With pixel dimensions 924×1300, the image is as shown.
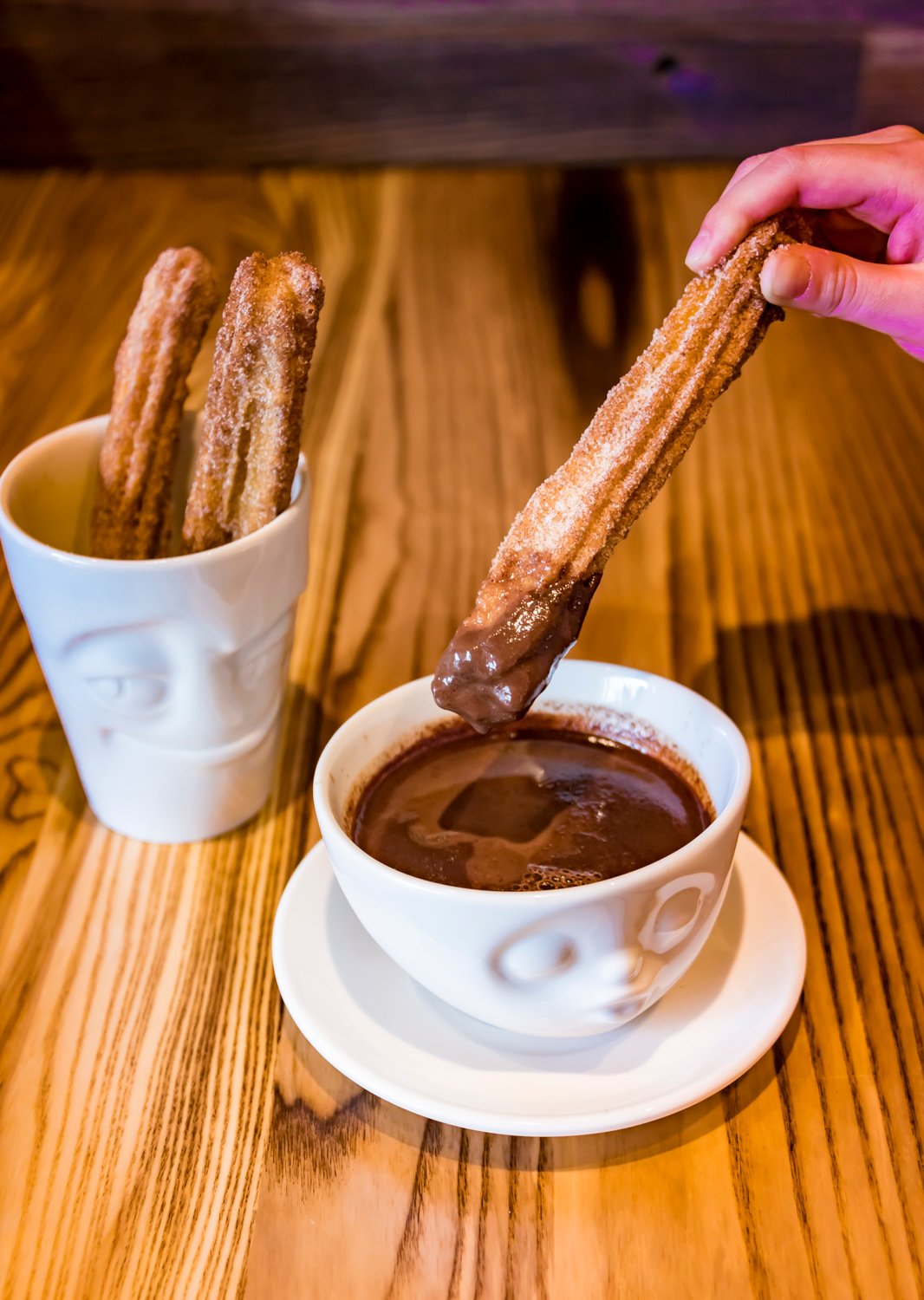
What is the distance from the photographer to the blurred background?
5.94ft

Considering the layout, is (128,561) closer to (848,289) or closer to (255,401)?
(255,401)

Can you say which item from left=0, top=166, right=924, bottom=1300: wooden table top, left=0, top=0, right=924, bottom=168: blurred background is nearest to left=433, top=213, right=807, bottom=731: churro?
left=0, top=166, right=924, bottom=1300: wooden table top

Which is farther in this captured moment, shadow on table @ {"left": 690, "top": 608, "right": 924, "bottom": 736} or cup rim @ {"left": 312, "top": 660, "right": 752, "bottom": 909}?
shadow on table @ {"left": 690, "top": 608, "right": 924, "bottom": 736}

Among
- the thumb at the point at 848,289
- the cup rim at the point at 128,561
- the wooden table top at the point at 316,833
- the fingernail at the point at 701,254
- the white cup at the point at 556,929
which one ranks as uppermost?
the fingernail at the point at 701,254

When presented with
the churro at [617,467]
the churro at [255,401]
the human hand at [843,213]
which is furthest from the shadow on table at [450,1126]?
the human hand at [843,213]

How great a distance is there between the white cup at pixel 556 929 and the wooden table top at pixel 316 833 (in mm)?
69

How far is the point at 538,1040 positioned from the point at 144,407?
488mm

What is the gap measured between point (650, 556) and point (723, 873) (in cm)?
55

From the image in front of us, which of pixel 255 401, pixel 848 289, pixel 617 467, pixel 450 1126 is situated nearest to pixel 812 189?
pixel 848 289

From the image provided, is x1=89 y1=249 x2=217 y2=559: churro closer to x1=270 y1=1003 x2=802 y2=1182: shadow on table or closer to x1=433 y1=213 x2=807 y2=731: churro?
x1=433 y1=213 x2=807 y2=731: churro

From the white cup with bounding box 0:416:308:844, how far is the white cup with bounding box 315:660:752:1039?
133 millimetres

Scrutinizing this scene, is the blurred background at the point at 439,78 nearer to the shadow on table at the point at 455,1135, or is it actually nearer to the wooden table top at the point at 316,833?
the wooden table top at the point at 316,833

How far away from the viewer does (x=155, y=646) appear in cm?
75

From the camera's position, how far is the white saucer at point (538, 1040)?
60cm
